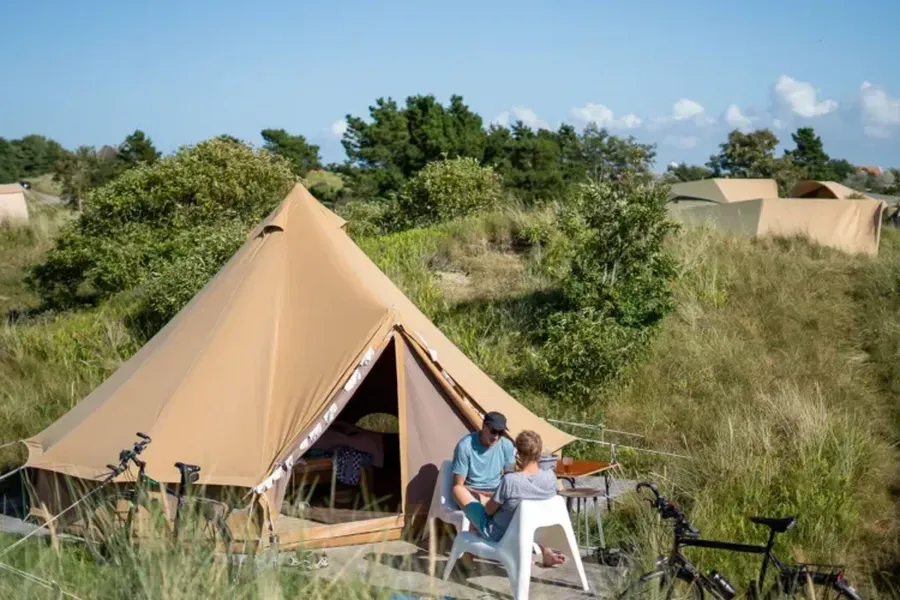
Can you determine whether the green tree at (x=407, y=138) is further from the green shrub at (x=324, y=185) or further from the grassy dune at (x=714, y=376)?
the grassy dune at (x=714, y=376)

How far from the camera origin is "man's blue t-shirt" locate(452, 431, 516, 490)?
7508 millimetres

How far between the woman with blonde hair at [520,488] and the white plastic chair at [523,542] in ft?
0.22

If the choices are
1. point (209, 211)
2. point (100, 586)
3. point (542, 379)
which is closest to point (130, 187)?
point (209, 211)

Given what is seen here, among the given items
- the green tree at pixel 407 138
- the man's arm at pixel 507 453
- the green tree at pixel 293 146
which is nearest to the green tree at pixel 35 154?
the green tree at pixel 293 146

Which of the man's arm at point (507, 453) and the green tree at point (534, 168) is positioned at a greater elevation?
the green tree at point (534, 168)

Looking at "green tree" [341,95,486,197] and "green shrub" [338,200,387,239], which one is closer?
"green shrub" [338,200,387,239]

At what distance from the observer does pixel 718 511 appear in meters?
8.77

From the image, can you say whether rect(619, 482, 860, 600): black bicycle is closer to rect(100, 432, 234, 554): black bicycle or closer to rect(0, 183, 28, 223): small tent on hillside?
rect(100, 432, 234, 554): black bicycle

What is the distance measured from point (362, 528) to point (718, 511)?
2.96m

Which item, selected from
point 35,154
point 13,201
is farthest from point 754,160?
point 35,154

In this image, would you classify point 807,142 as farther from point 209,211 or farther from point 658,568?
point 658,568

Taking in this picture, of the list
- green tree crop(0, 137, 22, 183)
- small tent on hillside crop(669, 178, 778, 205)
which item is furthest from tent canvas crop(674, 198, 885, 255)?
green tree crop(0, 137, 22, 183)

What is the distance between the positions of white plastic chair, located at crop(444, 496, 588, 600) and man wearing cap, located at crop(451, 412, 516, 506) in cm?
63

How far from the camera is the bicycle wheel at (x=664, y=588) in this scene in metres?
5.53
